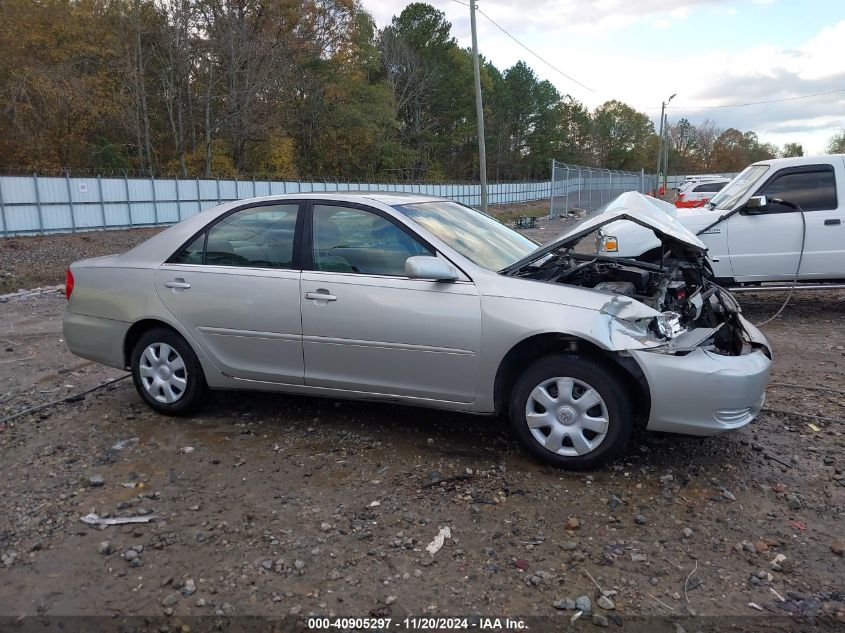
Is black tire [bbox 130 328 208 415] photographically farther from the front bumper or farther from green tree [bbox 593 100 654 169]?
green tree [bbox 593 100 654 169]

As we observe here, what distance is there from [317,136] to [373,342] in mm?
49221

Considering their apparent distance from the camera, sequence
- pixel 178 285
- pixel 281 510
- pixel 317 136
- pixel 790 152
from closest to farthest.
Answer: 1. pixel 281 510
2. pixel 178 285
3. pixel 317 136
4. pixel 790 152

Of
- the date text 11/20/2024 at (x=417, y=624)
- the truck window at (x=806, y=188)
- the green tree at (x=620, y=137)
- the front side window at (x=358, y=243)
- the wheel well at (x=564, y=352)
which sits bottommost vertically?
the date text 11/20/2024 at (x=417, y=624)

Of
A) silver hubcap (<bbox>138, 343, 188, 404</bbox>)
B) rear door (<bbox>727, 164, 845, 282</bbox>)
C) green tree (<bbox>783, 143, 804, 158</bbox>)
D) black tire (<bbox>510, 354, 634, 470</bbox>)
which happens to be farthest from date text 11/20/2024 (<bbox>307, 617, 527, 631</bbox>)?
green tree (<bbox>783, 143, 804, 158</bbox>)

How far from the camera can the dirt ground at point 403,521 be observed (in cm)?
268

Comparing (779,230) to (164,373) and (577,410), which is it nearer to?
(577,410)

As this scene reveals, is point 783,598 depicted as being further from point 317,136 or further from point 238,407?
point 317,136

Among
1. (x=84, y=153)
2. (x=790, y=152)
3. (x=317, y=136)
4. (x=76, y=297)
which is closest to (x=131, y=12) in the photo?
(x=84, y=153)

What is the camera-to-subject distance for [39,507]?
3504mm

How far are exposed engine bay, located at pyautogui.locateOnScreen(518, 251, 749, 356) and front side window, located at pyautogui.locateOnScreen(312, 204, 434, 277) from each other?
788 millimetres

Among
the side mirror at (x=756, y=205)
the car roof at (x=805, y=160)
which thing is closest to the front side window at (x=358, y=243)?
the side mirror at (x=756, y=205)

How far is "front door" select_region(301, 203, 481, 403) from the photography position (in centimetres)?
385

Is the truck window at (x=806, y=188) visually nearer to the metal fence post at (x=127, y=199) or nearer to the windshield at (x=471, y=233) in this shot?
the windshield at (x=471, y=233)

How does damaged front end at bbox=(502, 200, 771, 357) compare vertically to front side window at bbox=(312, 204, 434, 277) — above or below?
below
